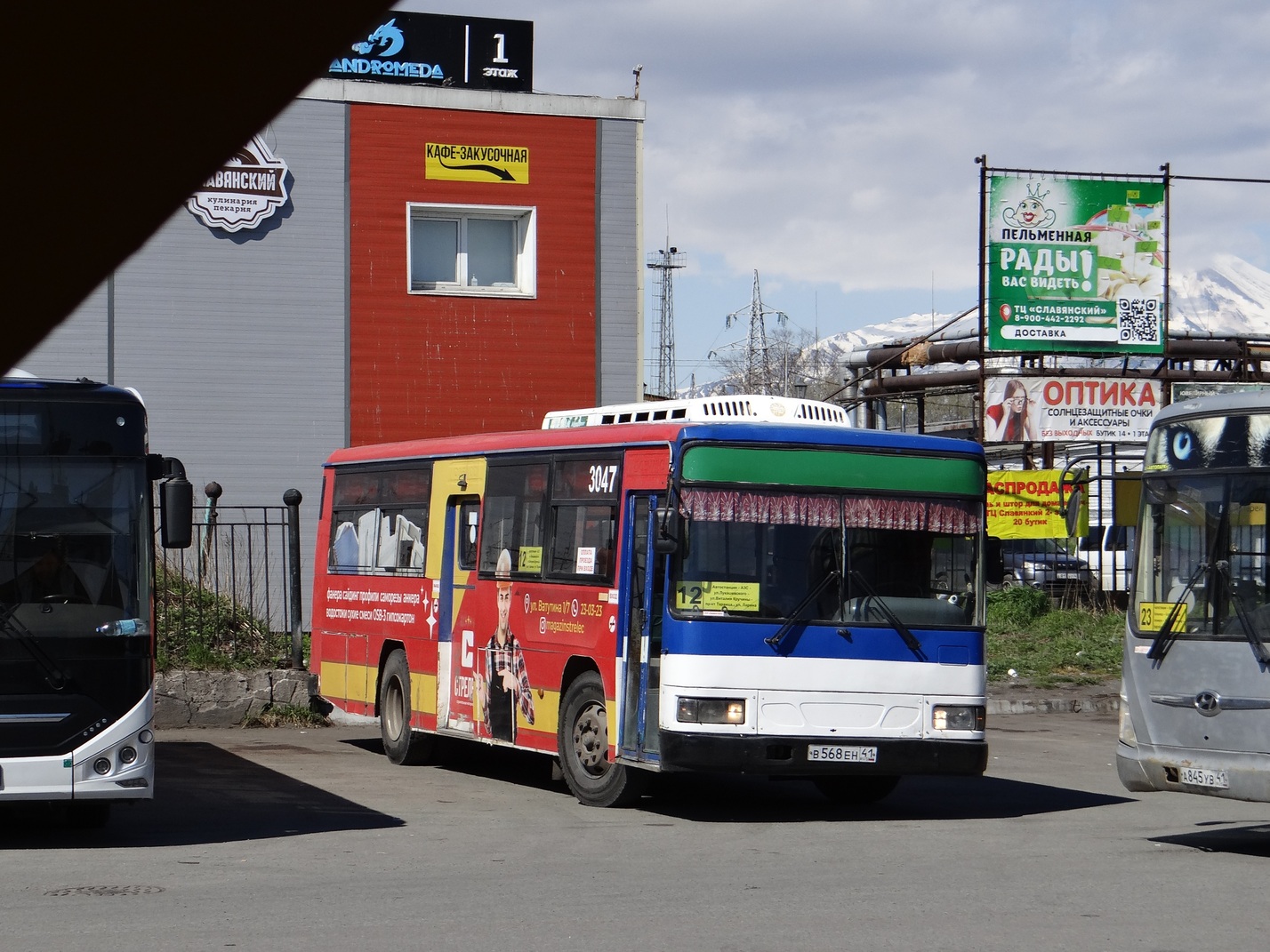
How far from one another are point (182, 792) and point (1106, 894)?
737 centimetres

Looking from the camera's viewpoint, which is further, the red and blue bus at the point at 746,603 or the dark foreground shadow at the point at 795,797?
the dark foreground shadow at the point at 795,797

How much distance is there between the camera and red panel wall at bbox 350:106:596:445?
951 inches

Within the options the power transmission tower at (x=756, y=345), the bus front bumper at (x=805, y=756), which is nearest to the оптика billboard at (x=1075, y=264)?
the bus front bumper at (x=805, y=756)

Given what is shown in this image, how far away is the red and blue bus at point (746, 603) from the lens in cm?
1155

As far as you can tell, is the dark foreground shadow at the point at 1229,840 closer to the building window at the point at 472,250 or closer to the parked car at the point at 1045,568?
the parked car at the point at 1045,568

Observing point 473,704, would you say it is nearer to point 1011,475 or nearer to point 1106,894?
point 1106,894

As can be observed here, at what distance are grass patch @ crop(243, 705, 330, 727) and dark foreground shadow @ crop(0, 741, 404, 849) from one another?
3.56 m

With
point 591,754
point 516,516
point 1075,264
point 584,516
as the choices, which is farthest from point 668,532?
point 1075,264

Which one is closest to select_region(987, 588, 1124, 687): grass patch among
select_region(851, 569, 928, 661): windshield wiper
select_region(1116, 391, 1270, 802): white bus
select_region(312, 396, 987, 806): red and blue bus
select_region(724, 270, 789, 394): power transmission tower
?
select_region(312, 396, 987, 806): red and blue bus

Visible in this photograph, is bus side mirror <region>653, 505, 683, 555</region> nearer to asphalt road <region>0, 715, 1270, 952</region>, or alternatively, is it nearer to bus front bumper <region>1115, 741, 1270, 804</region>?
asphalt road <region>0, 715, 1270, 952</region>

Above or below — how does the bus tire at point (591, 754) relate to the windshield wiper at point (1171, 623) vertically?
below

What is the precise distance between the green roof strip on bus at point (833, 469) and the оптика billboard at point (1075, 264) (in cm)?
1664

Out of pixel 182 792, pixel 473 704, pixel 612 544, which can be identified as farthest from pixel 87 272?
pixel 473 704

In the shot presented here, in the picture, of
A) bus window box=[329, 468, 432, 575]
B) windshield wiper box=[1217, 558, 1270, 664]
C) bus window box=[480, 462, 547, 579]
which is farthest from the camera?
bus window box=[329, 468, 432, 575]
